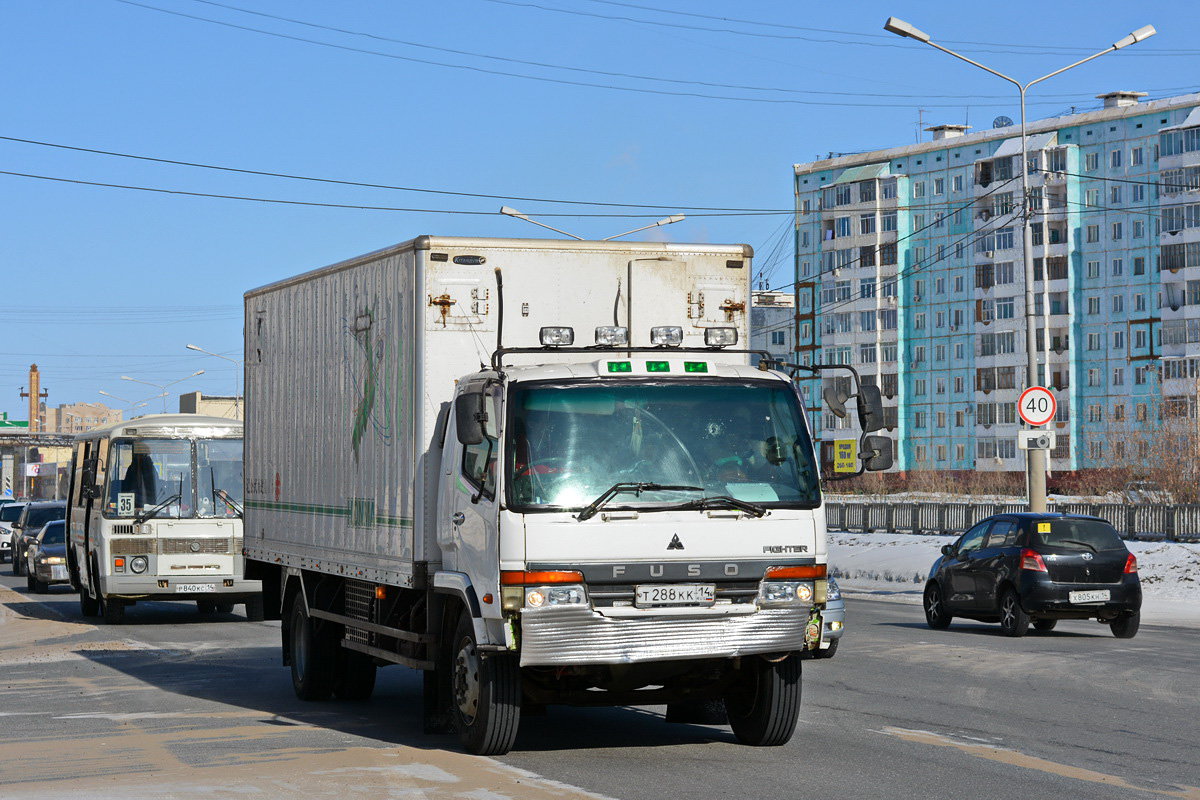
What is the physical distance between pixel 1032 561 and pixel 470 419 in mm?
13379

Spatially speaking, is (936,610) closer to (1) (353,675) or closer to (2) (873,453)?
(1) (353,675)

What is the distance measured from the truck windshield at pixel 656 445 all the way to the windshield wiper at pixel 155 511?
49.2ft

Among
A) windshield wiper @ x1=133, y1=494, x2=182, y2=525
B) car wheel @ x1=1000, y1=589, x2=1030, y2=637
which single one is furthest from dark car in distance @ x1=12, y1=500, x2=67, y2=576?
car wheel @ x1=1000, y1=589, x2=1030, y2=637

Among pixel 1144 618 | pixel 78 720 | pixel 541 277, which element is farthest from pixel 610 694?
pixel 1144 618

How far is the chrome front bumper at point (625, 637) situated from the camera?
9.46 meters

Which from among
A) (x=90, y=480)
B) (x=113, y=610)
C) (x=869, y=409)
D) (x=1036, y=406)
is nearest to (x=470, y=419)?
(x=869, y=409)

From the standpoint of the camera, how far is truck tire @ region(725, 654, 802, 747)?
1038 centimetres

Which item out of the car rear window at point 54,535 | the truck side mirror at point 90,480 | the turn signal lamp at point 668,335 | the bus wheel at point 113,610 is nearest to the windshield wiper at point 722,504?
the turn signal lamp at point 668,335

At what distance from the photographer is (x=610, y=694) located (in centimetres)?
1019

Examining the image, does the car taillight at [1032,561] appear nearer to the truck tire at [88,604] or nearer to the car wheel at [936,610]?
the car wheel at [936,610]

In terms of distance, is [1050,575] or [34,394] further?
[34,394]

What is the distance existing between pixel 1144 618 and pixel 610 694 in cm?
1821

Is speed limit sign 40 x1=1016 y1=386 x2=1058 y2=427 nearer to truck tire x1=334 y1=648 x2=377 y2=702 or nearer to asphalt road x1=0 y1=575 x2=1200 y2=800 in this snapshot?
asphalt road x1=0 y1=575 x2=1200 y2=800

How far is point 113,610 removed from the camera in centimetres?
2439
